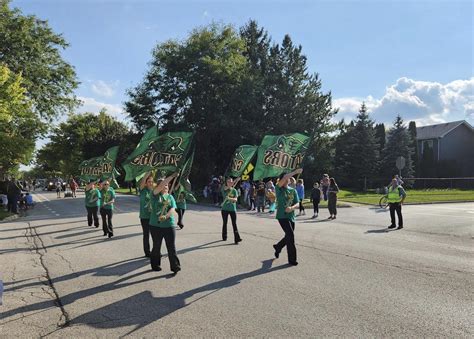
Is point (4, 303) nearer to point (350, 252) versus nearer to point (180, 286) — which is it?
point (180, 286)

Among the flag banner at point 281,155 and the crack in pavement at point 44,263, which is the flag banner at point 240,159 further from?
the crack in pavement at point 44,263

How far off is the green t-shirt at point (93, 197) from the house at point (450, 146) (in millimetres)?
45691

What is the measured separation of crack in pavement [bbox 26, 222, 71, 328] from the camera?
5349 millimetres

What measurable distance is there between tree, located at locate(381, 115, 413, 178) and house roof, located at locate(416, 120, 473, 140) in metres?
11.1

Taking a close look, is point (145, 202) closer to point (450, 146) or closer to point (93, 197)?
point (93, 197)

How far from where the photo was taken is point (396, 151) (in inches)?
1788

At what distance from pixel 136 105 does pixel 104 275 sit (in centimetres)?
3208

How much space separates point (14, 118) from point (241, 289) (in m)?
21.3

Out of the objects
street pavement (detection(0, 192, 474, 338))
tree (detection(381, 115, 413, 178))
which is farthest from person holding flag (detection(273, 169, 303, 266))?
tree (detection(381, 115, 413, 178))

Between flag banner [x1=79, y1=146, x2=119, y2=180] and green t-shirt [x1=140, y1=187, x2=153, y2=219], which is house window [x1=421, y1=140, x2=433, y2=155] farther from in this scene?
green t-shirt [x1=140, y1=187, x2=153, y2=219]

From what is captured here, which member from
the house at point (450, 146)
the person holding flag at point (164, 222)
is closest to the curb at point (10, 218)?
the person holding flag at point (164, 222)

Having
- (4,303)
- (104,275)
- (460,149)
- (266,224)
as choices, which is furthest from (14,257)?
(460,149)

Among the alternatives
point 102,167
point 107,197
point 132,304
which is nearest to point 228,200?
point 107,197

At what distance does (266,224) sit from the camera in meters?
15.9
